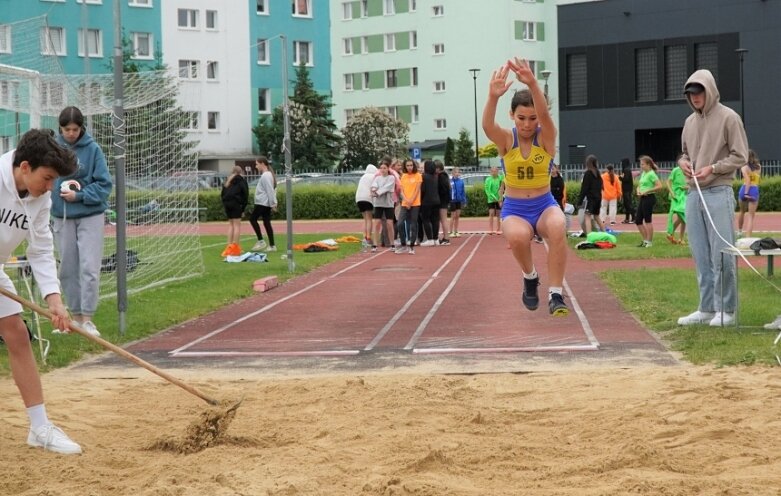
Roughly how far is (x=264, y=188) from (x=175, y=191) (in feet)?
13.2

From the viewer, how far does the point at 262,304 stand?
46.6 ft

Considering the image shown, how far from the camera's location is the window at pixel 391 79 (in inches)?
2968

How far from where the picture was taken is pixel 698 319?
1094 cm

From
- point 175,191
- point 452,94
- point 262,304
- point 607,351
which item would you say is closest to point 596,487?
point 607,351

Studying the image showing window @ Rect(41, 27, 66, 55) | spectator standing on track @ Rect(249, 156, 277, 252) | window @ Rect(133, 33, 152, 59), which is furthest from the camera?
window @ Rect(133, 33, 152, 59)

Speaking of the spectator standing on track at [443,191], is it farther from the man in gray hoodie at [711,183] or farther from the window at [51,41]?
the man in gray hoodie at [711,183]

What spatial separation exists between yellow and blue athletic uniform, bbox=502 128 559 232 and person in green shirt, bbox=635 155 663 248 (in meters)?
13.7

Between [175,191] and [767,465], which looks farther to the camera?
[175,191]

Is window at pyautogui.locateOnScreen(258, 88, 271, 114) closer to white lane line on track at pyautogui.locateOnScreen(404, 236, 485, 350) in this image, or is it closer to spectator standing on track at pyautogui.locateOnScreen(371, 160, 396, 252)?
spectator standing on track at pyautogui.locateOnScreen(371, 160, 396, 252)

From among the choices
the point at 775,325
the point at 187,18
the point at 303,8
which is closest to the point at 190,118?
the point at 775,325

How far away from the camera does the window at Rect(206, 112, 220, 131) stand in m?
61.0

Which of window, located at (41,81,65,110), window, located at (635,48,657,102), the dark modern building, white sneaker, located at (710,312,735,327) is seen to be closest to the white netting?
window, located at (41,81,65,110)

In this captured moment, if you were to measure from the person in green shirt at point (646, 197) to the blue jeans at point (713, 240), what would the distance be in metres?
11.0

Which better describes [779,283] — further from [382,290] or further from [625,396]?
[625,396]
